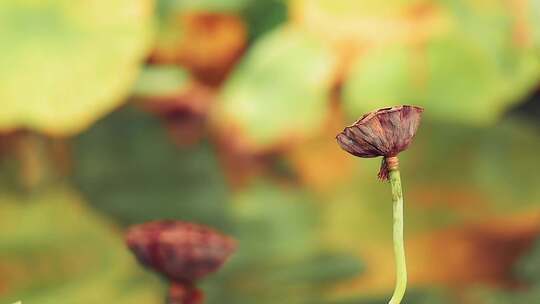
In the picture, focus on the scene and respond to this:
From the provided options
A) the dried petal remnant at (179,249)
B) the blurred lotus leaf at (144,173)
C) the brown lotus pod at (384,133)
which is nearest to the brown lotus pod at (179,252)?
the dried petal remnant at (179,249)

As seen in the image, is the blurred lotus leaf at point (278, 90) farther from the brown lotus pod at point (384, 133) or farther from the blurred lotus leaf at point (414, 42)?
the brown lotus pod at point (384, 133)

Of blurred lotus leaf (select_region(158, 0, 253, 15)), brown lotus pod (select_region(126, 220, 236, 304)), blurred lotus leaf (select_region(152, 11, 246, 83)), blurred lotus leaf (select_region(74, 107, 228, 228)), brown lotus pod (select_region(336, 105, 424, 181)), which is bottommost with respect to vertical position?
brown lotus pod (select_region(336, 105, 424, 181))

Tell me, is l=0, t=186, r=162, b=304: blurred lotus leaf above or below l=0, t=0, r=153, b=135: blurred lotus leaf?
below

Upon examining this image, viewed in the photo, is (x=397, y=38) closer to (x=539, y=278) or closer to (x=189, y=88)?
(x=189, y=88)

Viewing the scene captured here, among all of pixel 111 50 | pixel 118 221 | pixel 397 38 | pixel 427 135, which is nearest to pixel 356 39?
pixel 397 38

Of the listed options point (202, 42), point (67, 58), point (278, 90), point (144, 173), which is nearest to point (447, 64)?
point (278, 90)

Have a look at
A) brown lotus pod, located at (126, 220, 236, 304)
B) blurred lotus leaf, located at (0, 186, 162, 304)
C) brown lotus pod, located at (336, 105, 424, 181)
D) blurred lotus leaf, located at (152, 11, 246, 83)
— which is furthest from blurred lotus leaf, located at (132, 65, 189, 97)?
brown lotus pod, located at (336, 105, 424, 181)

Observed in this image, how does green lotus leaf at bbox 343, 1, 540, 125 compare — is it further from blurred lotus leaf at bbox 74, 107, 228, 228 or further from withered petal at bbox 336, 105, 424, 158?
withered petal at bbox 336, 105, 424, 158

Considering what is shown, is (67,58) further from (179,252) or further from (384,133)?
(384,133)
